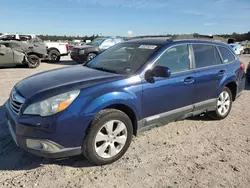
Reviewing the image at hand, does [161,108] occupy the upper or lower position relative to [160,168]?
upper

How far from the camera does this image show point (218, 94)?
4.65 m

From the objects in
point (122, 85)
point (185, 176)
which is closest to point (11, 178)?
point (122, 85)

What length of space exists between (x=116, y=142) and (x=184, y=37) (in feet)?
7.73

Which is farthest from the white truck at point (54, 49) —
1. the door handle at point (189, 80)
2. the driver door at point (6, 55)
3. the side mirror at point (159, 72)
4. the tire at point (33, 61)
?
the side mirror at point (159, 72)

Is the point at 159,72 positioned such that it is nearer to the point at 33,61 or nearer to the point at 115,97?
the point at 115,97

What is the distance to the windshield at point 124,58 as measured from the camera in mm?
3596

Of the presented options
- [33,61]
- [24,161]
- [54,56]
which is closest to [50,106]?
[24,161]

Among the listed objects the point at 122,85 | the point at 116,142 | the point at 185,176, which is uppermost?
the point at 122,85

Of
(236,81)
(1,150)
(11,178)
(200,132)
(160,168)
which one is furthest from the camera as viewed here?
(236,81)

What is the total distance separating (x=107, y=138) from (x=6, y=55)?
10.3 meters

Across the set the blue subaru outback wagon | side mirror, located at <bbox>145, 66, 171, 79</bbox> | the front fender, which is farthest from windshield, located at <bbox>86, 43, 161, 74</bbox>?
the front fender

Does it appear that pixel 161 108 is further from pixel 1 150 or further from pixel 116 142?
pixel 1 150

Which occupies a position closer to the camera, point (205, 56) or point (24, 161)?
point (24, 161)

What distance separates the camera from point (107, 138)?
3.13m
